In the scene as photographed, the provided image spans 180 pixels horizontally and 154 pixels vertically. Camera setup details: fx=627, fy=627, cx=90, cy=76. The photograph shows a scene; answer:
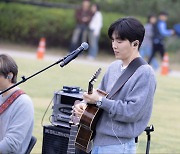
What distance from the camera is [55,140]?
632 cm

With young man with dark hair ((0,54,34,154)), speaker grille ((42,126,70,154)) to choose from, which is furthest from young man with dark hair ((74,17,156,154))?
speaker grille ((42,126,70,154))

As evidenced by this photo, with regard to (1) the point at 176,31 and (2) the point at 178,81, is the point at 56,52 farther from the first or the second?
(2) the point at 178,81

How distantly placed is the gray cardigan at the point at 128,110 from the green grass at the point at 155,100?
2.89 metres

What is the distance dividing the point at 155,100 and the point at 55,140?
22.8ft

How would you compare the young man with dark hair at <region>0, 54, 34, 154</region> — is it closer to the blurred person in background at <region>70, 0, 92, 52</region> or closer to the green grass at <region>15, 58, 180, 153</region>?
the green grass at <region>15, 58, 180, 153</region>

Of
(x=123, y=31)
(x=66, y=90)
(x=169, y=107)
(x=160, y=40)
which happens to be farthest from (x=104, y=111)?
(x=160, y=40)

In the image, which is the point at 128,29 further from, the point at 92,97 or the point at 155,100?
the point at 155,100

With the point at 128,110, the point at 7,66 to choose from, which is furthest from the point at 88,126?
the point at 7,66

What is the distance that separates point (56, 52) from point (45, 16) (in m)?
1.85

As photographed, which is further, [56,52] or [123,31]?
[56,52]

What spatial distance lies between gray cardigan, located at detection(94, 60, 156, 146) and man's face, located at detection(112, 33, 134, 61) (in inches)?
5.9

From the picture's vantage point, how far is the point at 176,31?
27.5m

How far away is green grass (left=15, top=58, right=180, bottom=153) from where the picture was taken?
8688 mm

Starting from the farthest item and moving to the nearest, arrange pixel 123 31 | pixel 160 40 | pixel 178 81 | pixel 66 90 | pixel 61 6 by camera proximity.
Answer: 1. pixel 61 6
2. pixel 160 40
3. pixel 178 81
4. pixel 66 90
5. pixel 123 31
